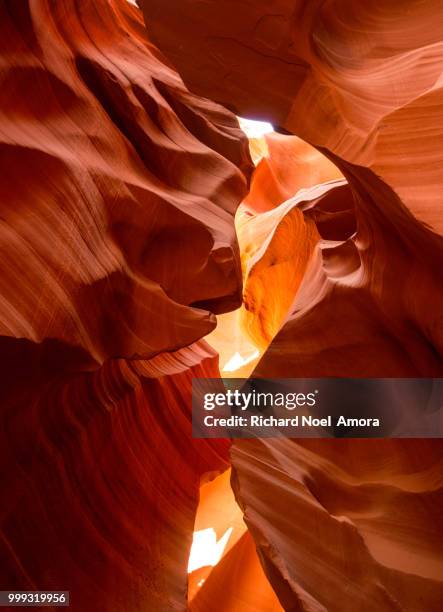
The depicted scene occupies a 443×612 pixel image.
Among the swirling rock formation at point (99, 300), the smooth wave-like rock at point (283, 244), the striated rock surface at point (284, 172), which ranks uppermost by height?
the striated rock surface at point (284, 172)

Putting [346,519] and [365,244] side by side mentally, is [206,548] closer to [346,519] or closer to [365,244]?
[346,519]

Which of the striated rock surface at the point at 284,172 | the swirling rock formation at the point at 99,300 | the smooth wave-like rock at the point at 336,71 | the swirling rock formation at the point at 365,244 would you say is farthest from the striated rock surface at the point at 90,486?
the striated rock surface at the point at 284,172

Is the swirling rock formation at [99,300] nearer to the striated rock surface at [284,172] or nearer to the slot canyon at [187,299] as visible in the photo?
the slot canyon at [187,299]

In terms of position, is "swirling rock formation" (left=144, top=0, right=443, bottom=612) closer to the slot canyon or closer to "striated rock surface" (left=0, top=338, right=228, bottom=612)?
the slot canyon

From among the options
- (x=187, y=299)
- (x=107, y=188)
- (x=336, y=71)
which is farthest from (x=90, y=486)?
(x=336, y=71)

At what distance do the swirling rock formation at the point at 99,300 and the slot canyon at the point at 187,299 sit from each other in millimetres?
14

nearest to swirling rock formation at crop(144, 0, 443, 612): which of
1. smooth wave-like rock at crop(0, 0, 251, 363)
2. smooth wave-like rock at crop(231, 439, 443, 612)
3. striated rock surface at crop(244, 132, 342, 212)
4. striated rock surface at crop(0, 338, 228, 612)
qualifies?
smooth wave-like rock at crop(231, 439, 443, 612)

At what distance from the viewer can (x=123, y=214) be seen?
125 inches

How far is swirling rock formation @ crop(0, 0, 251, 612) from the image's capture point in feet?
8.05

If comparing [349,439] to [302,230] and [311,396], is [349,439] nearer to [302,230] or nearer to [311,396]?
[311,396]

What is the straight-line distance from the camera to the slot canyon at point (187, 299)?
2256 millimetres

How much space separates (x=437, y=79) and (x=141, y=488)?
2895mm

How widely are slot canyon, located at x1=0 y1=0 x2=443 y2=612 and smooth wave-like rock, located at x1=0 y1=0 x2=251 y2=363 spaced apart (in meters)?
0.02

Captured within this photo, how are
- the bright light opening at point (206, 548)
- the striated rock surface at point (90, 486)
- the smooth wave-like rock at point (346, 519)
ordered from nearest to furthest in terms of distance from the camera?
the smooth wave-like rock at point (346, 519) < the striated rock surface at point (90, 486) < the bright light opening at point (206, 548)
